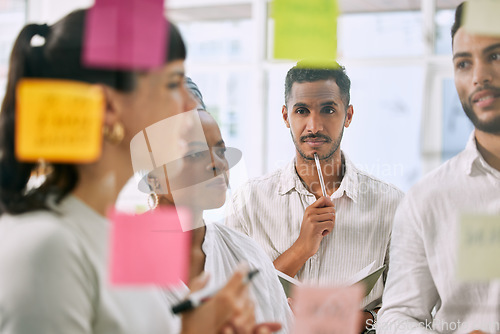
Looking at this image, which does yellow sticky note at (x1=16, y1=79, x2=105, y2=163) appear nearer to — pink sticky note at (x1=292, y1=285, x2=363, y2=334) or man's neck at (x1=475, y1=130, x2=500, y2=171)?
pink sticky note at (x1=292, y1=285, x2=363, y2=334)

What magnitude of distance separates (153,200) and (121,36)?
287mm

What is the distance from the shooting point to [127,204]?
83 centimetres

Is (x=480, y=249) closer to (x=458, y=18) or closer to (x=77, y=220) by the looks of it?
(x=458, y=18)

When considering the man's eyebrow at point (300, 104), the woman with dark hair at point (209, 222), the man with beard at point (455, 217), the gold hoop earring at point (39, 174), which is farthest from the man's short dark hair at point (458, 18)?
the gold hoop earring at point (39, 174)

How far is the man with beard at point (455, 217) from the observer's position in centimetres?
94

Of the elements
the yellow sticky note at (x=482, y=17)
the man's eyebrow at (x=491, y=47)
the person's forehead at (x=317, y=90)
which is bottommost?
the person's forehead at (x=317, y=90)

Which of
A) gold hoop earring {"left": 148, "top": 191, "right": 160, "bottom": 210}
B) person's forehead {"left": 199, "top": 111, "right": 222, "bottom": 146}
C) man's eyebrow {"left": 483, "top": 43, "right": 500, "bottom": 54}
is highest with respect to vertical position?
man's eyebrow {"left": 483, "top": 43, "right": 500, "bottom": 54}

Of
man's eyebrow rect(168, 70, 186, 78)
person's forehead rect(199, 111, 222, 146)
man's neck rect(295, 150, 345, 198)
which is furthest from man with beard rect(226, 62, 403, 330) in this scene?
man's eyebrow rect(168, 70, 186, 78)

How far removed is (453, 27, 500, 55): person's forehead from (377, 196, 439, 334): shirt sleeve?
299mm

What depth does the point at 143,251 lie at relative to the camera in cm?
75

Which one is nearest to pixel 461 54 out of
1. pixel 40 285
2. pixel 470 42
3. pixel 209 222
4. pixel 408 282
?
pixel 470 42

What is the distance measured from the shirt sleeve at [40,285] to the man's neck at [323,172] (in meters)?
0.47

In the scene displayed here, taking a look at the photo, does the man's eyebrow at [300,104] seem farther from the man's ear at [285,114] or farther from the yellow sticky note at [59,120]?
the yellow sticky note at [59,120]

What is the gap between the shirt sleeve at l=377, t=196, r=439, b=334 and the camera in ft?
3.17
